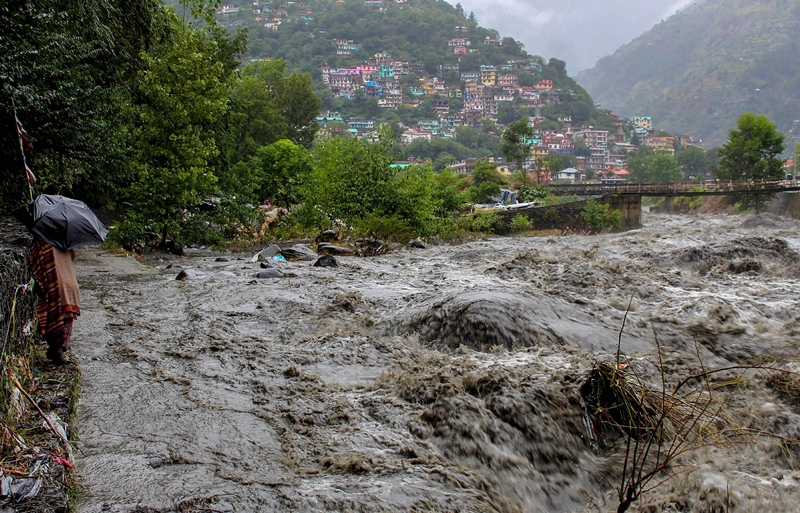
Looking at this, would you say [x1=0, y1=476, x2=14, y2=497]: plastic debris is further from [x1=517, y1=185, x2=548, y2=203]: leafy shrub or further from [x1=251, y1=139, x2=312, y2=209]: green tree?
[x1=517, y1=185, x2=548, y2=203]: leafy shrub

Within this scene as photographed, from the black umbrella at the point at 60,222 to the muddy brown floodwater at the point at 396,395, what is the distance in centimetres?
137

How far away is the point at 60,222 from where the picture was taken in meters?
5.54

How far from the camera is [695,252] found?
648 inches

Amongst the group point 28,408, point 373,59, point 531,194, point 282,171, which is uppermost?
point 373,59

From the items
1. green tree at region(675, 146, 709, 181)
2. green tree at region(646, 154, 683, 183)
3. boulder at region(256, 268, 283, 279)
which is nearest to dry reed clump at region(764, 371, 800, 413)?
boulder at region(256, 268, 283, 279)

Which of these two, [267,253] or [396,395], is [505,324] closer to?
[396,395]

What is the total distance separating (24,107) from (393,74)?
178m

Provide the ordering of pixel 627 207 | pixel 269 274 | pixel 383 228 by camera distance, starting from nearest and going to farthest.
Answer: pixel 269 274 < pixel 383 228 < pixel 627 207

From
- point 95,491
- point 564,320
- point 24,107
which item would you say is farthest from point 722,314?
point 24,107

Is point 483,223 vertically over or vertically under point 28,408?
under

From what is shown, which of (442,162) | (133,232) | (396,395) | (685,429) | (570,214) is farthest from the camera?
(442,162)

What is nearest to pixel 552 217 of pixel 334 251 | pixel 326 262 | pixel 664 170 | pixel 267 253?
pixel 334 251

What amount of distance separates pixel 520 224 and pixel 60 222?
1253 inches

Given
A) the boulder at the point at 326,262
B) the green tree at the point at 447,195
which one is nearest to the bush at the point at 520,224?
the green tree at the point at 447,195
